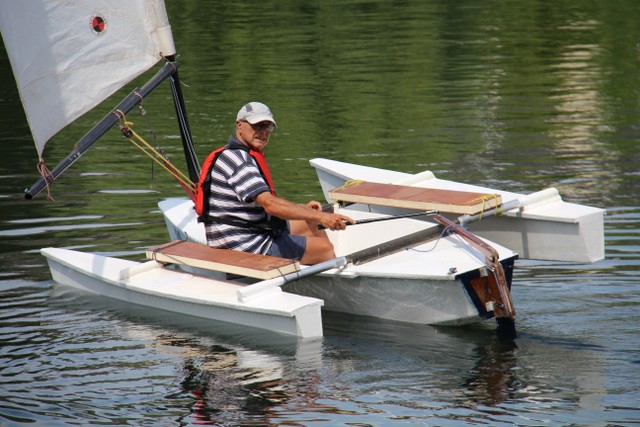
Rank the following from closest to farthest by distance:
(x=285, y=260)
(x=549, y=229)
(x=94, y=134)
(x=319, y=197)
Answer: (x=285, y=260)
(x=549, y=229)
(x=94, y=134)
(x=319, y=197)

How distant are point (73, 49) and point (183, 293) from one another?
2.21 metres

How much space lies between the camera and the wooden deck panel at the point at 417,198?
7.99 m

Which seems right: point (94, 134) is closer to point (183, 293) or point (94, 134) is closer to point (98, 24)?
point (98, 24)

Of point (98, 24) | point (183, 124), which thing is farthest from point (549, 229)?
point (98, 24)

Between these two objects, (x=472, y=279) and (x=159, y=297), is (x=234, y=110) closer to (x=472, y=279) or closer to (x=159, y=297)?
(x=159, y=297)

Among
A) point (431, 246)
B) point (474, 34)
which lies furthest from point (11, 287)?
point (474, 34)

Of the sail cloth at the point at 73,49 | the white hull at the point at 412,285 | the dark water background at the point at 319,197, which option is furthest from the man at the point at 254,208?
the sail cloth at the point at 73,49

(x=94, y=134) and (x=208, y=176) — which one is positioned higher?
(x=94, y=134)

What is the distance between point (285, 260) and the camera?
24.5 feet

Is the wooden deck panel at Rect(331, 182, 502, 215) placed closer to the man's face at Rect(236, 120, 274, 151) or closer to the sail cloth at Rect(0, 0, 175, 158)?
the man's face at Rect(236, 120, 274, 151)

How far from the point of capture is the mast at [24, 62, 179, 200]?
27.4ft

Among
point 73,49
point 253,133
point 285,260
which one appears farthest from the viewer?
point 73,49

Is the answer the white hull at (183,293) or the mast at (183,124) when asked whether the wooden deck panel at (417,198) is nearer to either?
the mast at (183,124)

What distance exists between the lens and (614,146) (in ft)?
42.7
